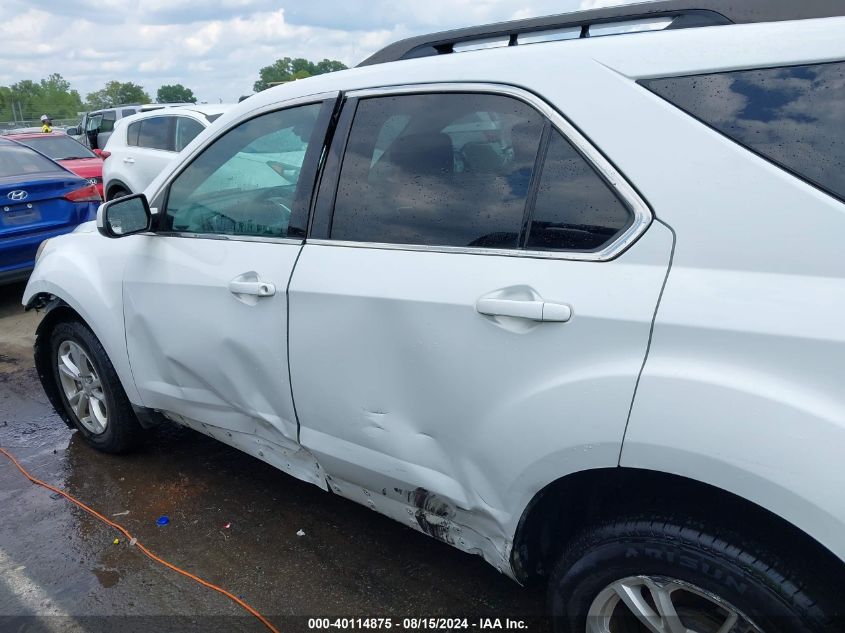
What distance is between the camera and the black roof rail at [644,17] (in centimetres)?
170

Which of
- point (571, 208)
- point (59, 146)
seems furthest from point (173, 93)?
point (571, 208)

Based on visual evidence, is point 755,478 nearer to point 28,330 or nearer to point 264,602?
point 264,602

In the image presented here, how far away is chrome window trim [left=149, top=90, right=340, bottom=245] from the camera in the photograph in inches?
95.5

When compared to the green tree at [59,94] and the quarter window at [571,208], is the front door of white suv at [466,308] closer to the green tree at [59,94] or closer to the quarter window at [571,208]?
the quarter window at [571,208]

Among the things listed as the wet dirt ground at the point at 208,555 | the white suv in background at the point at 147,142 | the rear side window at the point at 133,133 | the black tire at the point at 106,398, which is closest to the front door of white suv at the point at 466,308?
the wet dirt ground at the point at 208,555

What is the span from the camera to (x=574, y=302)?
167cm

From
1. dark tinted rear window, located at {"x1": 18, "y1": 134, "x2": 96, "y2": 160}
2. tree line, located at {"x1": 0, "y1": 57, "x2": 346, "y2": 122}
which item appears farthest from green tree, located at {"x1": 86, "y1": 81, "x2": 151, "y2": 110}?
dark tinted rear window, located at {"x1": 18, "y1": 134, "x2": 96, "y2": 160}

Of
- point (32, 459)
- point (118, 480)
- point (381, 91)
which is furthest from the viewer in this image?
point (32, 459)

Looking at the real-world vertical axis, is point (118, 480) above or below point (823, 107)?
below

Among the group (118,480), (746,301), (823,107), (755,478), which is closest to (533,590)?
(755,478)

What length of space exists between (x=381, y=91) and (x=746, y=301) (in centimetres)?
136

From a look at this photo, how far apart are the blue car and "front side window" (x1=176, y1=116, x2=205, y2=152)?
180cm

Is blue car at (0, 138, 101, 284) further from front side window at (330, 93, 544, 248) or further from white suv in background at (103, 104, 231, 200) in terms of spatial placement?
front side window at (330, 93, 544, 248)

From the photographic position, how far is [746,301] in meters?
1.48
